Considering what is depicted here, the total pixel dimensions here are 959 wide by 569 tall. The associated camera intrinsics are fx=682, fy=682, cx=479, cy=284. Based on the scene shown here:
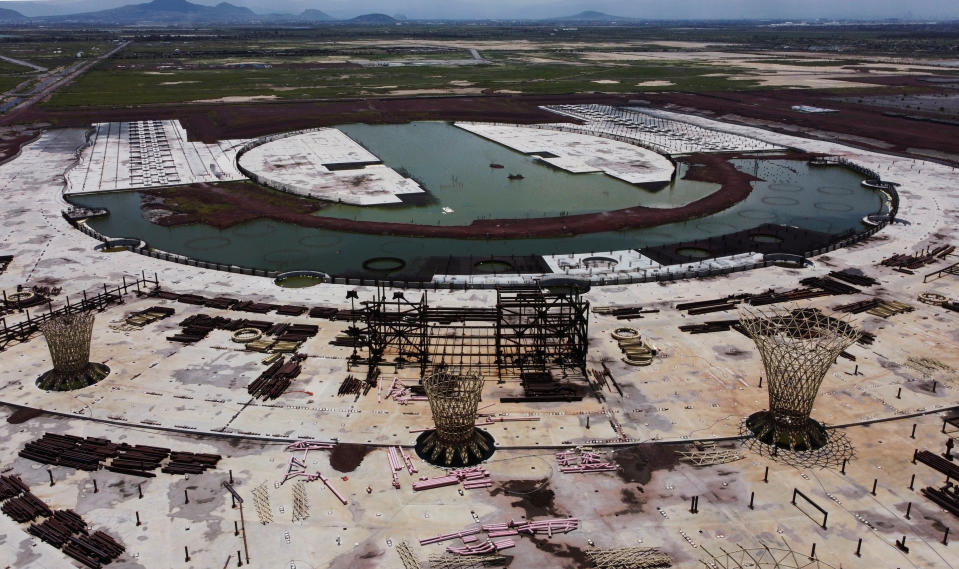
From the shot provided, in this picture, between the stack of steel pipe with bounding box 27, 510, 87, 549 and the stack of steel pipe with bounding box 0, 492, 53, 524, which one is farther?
the stack of steel pipe with bounding box 0, 492, 53, 524

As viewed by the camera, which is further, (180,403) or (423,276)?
(423,276)

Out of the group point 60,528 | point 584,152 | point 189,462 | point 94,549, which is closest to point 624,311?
point 189,462

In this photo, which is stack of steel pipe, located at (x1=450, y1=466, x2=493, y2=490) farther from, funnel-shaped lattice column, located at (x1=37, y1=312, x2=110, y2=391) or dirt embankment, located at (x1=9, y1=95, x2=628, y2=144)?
dirt embankment, located at (x1=9, y1=95, x2=628, y2=144)

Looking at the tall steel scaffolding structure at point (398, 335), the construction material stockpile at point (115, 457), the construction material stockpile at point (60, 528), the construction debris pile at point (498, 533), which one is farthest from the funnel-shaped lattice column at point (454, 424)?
the construction material stockpile at point (60, 528)

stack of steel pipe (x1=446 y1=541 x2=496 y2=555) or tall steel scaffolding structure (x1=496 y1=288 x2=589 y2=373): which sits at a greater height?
tall steel scaffolding structure (x1=496 y1=288 x2=589 y2=373)

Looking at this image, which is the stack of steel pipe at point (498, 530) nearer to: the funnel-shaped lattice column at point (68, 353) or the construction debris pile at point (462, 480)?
the construction debris pile at point (462, 480)

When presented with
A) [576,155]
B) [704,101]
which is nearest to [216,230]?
[576,155]

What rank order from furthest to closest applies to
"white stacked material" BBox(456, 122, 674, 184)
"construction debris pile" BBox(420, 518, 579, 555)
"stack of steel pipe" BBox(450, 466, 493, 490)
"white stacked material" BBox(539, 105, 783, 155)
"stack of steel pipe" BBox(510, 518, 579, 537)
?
"white stacked material" BBox(539, 105, 783, 155) < "white stacked material" BBox(456, 122, 674, 184) < "stack of steel pipe" BBox(450, 466, 493, 490) < "stack of steel pipe" BBox(510, 518, 579, 537) < "construction debris pile" BBox(420, 518, 579, 555)

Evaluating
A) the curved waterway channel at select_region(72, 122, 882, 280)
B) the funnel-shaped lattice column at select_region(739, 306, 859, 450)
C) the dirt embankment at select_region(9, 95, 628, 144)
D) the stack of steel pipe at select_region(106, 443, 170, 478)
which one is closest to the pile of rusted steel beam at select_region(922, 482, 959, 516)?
the funnel-shaped lattice column at select_region(739, 306, 859, 450)

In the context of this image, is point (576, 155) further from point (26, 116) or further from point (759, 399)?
point (26, 116)
